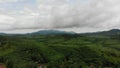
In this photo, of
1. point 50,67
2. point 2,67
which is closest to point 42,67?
point 50,67

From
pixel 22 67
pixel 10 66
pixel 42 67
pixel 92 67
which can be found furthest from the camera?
pixel 92 67

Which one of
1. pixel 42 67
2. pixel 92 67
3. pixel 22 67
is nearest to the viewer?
pixel 22 67

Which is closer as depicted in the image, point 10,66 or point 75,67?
point 10,66

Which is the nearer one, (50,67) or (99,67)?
(50,67)

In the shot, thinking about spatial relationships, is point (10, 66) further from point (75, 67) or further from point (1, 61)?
point (1, 61)

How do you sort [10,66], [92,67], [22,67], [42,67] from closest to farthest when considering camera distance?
[10,66], [22,67], [42,67], [92,67]

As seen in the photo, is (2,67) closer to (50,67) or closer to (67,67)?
(50,67)

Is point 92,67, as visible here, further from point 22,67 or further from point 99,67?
point 22,67

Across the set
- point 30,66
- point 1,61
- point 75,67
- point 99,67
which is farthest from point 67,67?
point 1,61
